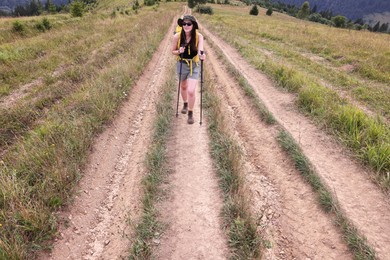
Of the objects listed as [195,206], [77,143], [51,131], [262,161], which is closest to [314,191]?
[262,161]

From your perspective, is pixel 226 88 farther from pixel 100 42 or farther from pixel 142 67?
pixel 100 42

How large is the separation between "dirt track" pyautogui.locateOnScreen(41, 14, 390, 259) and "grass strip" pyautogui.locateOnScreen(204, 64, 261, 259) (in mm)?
190

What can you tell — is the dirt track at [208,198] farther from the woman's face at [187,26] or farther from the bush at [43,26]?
the bush at [43,26]

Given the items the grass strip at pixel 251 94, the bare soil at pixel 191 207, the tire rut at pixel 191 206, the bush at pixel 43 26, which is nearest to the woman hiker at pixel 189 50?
the tire rut at pixel 191 206

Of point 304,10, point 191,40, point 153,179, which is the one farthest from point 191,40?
point 304,10

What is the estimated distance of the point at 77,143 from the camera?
5738 millimetres

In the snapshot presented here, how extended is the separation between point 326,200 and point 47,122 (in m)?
7.13

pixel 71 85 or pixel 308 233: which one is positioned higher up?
pixel 71 85

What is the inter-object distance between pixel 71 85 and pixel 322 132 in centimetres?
956

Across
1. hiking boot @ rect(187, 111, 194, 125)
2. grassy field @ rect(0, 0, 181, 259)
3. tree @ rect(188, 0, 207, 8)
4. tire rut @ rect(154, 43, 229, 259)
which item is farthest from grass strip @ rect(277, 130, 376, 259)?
tree @ rect(188, 0, 207, 8)

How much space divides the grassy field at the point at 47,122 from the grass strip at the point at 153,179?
4.81ft

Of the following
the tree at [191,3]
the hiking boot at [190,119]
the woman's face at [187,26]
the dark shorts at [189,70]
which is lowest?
the hiking boot at [190,119]

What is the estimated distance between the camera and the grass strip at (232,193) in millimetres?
3805

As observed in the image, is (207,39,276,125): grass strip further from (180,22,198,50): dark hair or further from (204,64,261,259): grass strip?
(180,22,198,50): dark hair
